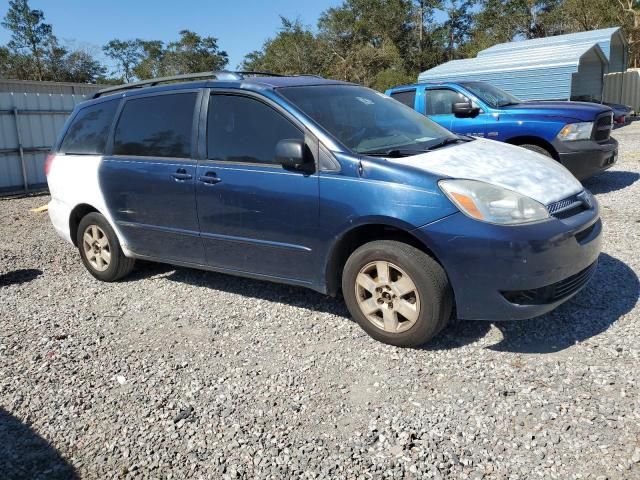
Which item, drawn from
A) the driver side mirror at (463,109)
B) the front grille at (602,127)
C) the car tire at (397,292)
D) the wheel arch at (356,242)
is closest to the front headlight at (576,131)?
the front grille at (602,127)

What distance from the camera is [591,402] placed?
296cm

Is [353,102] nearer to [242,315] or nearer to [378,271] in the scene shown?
[378,271]

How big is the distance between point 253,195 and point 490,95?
602 centimetres

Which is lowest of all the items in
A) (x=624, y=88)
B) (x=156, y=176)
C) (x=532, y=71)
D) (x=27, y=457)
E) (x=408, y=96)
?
(x=27, y=457)

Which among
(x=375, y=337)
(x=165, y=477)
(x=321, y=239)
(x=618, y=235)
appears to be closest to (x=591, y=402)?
(x=375, y=337)

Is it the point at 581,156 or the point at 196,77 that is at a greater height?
the point at 196,77

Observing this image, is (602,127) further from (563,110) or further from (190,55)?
(190,55)

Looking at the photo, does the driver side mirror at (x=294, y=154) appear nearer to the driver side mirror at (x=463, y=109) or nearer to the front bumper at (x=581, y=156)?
the driver side mirror at (x=463, y=109)

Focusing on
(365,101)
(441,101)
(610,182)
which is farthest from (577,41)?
(365,101)

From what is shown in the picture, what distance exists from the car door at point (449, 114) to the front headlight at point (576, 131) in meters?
1.14

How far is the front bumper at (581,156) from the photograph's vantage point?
757cm

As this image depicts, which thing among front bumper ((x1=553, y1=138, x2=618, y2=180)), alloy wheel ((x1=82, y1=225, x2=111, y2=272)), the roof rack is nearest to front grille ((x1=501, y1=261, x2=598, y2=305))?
the roof rack

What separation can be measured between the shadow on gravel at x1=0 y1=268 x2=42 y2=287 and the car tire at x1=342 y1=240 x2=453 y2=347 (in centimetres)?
381

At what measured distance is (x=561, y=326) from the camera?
12.6ft
